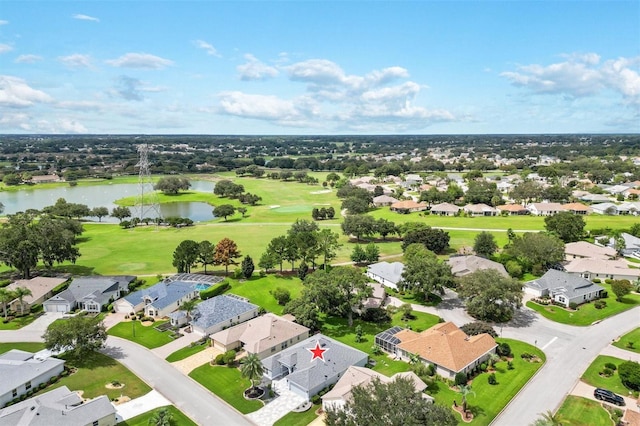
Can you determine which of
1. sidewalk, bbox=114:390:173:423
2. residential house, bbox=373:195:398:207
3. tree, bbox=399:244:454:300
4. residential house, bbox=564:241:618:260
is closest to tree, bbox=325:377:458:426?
sidewalk, bbox=114:390:173:423

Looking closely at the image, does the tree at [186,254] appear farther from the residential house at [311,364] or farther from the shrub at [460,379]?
the shrub at [460,379]

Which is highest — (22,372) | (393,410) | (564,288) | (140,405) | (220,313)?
(393,410)

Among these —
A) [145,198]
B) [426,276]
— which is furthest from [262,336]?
[145,198]

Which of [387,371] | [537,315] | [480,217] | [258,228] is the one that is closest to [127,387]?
[387,371]

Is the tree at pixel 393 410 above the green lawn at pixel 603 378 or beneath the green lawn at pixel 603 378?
above

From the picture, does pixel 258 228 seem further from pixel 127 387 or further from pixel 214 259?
pixel 127 387

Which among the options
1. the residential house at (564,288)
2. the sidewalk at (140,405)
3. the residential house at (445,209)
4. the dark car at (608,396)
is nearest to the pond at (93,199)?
the residential house at (445,209)

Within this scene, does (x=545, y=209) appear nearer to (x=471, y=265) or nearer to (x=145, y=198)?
(x=471, y=265)
